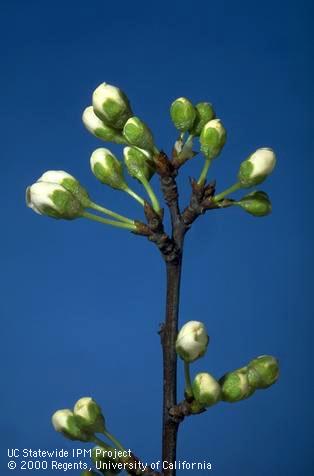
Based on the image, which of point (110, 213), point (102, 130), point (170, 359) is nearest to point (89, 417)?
point (170, 359)

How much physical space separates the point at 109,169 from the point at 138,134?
7 cm

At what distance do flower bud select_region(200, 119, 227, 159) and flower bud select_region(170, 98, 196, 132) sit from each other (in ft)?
0.08

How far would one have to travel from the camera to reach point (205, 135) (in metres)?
0.73

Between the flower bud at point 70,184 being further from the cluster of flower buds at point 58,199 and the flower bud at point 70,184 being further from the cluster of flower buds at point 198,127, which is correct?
the cluster of flower buds at point 198,127

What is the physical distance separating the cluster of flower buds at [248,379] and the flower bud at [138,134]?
262 millimetres

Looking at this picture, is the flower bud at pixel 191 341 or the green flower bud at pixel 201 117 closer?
the flower bud at pixel 191 341

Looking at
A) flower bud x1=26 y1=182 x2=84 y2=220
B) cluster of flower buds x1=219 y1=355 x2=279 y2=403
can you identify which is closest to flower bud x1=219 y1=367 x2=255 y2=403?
cluster of flower buds x1=219 y1=355 x2=279 y2=403

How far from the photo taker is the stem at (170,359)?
0.69 m

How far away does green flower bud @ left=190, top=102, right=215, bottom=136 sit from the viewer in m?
0.78

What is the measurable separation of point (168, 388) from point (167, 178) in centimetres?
22

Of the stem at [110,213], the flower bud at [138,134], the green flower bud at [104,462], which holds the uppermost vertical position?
the flower bud at [138,134]

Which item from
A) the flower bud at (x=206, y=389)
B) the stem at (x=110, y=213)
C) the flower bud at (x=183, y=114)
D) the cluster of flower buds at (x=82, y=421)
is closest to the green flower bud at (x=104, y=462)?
the cluster of flower buds at (x=82, y=421)

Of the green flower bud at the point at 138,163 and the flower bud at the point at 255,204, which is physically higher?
the green flower bud at the point at 138,163

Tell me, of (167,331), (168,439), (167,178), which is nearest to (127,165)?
(167,178)
